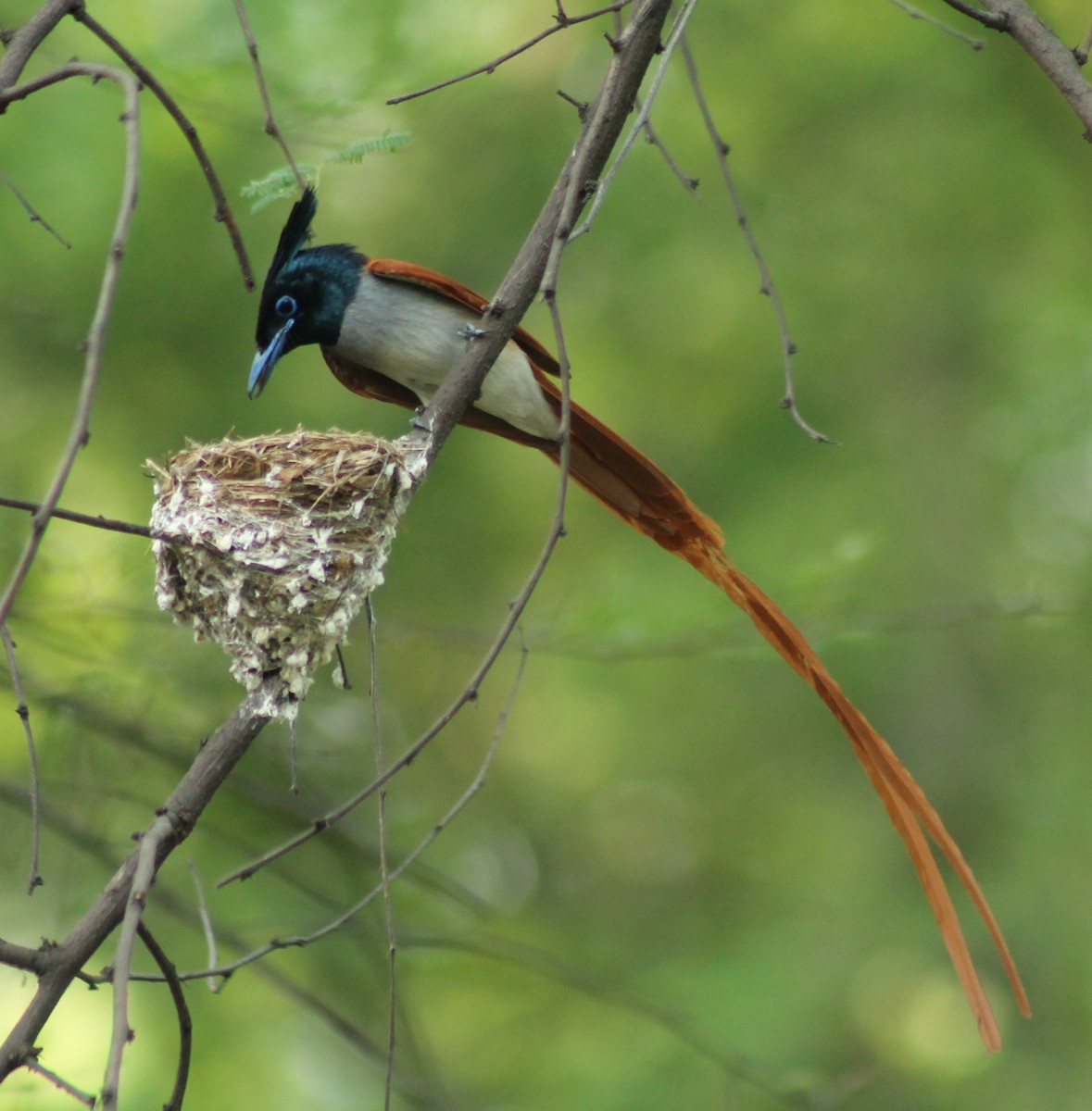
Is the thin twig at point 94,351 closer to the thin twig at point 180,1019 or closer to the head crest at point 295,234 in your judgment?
the thin twig at point 180,1019

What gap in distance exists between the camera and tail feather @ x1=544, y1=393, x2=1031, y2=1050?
9.05ft

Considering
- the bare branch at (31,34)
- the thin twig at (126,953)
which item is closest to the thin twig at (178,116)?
the bare branch at (31,34)

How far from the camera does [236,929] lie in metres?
4.79

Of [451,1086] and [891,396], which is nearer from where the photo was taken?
[451,1086]

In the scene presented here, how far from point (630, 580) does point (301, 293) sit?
2.24 meters

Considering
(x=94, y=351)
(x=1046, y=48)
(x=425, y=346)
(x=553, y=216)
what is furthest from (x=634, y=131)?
(x=425, y=346)

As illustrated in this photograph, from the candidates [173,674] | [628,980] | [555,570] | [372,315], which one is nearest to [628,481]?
[372,315]

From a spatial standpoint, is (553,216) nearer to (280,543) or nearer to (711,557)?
(280,543)

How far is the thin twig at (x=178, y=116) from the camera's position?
255 centimetres

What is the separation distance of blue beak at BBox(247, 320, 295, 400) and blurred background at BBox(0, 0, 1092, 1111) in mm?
698

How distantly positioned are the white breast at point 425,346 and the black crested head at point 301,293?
0.05 meters

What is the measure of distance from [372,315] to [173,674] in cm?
153

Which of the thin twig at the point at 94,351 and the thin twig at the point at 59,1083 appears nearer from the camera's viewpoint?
the thin twig at the point at 94,351

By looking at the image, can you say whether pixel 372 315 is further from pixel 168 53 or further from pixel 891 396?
pixel 891 396
